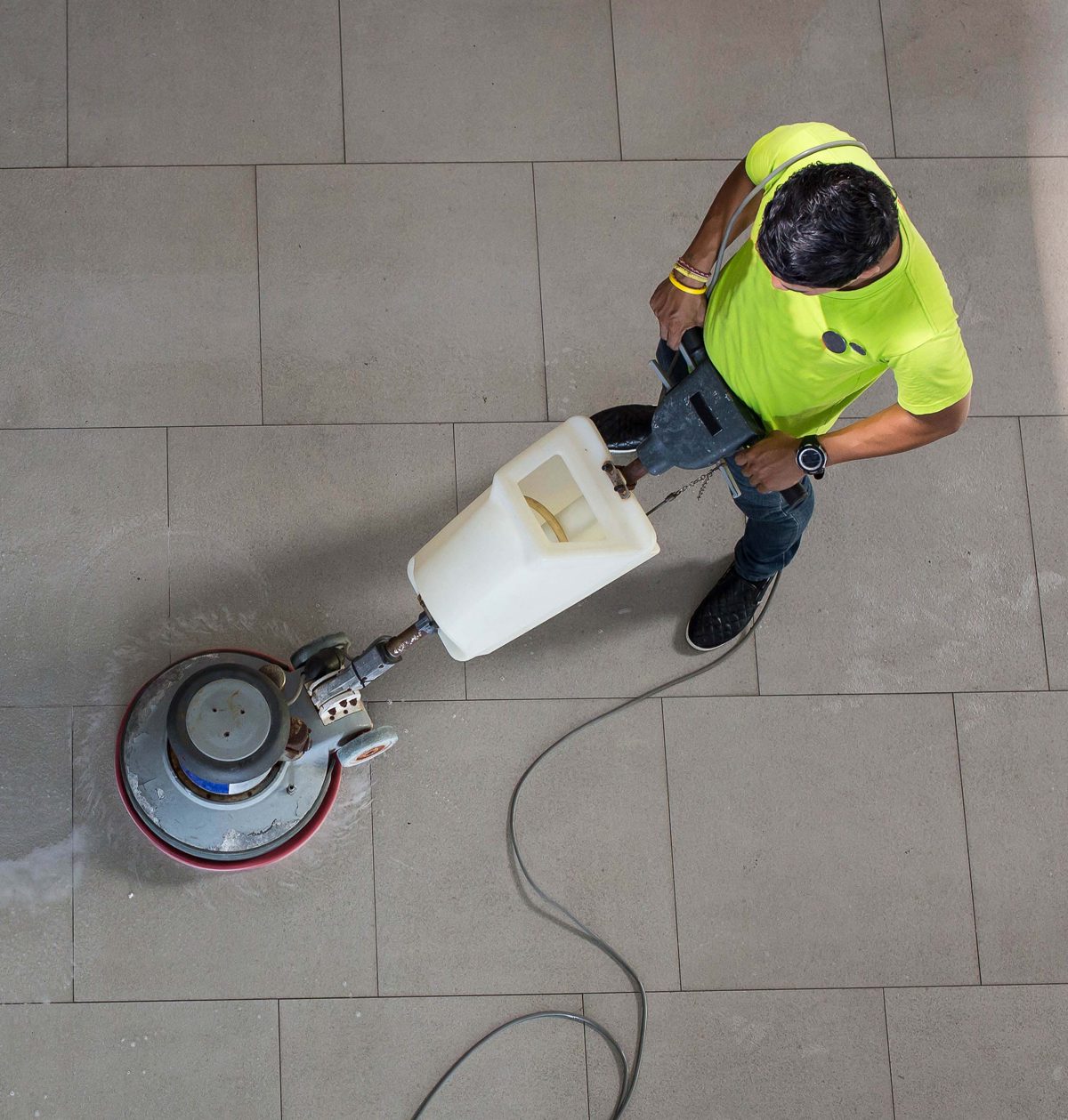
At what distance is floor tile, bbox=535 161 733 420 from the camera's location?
2061mm

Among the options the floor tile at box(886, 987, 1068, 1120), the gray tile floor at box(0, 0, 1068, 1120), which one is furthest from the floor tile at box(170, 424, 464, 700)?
the floor tile at box(886, 987, 1068, 1120)

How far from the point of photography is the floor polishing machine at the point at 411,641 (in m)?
1.28

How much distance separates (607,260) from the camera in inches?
82.4

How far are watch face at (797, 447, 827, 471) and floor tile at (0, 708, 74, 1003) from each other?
146cm

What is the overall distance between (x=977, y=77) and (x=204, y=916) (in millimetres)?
2446

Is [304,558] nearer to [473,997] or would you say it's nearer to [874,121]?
[473,997]

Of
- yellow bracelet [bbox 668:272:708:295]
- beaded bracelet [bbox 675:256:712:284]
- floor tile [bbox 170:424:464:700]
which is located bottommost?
floor tile [bbox 170:424:464:700]

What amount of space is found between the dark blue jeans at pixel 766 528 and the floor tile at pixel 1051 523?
0.59m

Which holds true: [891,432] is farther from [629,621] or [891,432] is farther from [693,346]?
[629,621]

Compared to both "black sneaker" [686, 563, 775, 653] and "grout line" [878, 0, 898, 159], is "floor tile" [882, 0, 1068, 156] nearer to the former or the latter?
"grout line" [878, 0, 898, 159]

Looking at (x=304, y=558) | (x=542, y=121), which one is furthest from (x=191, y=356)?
(x=542, y=121)

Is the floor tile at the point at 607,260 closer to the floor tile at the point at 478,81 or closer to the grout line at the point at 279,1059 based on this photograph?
the floor tile at the point at 478,81

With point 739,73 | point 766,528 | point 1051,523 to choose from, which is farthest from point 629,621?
point 739,73

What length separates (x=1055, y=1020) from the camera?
1.93 metres
